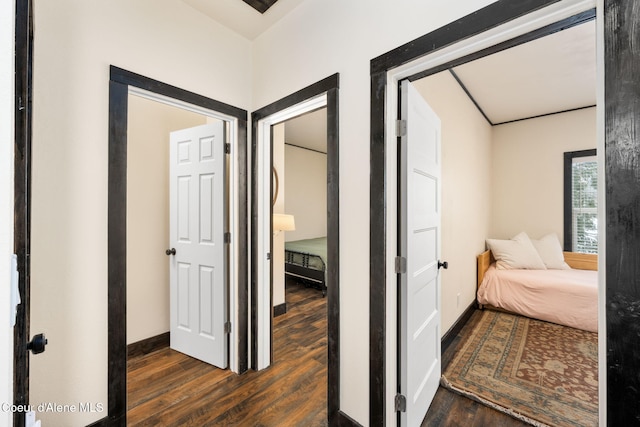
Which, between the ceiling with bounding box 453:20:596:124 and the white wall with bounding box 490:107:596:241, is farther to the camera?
the white wall with bounding box 490:107:596:241

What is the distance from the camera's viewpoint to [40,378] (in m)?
1.38

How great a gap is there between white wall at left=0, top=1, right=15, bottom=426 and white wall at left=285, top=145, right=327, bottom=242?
17.5 ft

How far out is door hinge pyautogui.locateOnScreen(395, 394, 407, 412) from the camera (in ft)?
4.82

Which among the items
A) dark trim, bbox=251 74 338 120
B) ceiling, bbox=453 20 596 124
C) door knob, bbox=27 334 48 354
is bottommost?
door knob, bbox=27 334 48 354

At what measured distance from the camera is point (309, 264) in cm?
442

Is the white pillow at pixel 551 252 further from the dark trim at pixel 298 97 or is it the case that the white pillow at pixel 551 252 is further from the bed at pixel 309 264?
the dark trim at pixel 298 97

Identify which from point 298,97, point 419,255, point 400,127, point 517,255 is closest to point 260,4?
point 298,97

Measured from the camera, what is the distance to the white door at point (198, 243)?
2.26 metres

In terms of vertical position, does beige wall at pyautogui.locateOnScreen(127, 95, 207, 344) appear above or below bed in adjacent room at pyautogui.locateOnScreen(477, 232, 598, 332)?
above

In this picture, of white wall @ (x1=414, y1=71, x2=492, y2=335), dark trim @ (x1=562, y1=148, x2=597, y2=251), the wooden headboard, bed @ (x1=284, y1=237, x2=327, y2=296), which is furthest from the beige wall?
dark trim @ (x1=562, y1=148, x2=597, y2=251)

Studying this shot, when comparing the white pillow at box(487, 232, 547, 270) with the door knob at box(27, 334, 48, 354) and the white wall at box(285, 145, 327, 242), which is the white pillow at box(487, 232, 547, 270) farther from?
the door knob at box(27, 334, 48, 354)

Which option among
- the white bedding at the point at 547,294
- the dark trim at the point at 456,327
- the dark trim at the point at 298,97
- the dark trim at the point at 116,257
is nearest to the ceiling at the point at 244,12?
the dark trim at the point at 298,97

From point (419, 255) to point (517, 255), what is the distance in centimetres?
293

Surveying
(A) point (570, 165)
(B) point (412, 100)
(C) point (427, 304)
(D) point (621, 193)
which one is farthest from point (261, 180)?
(A) point (570, 165)
